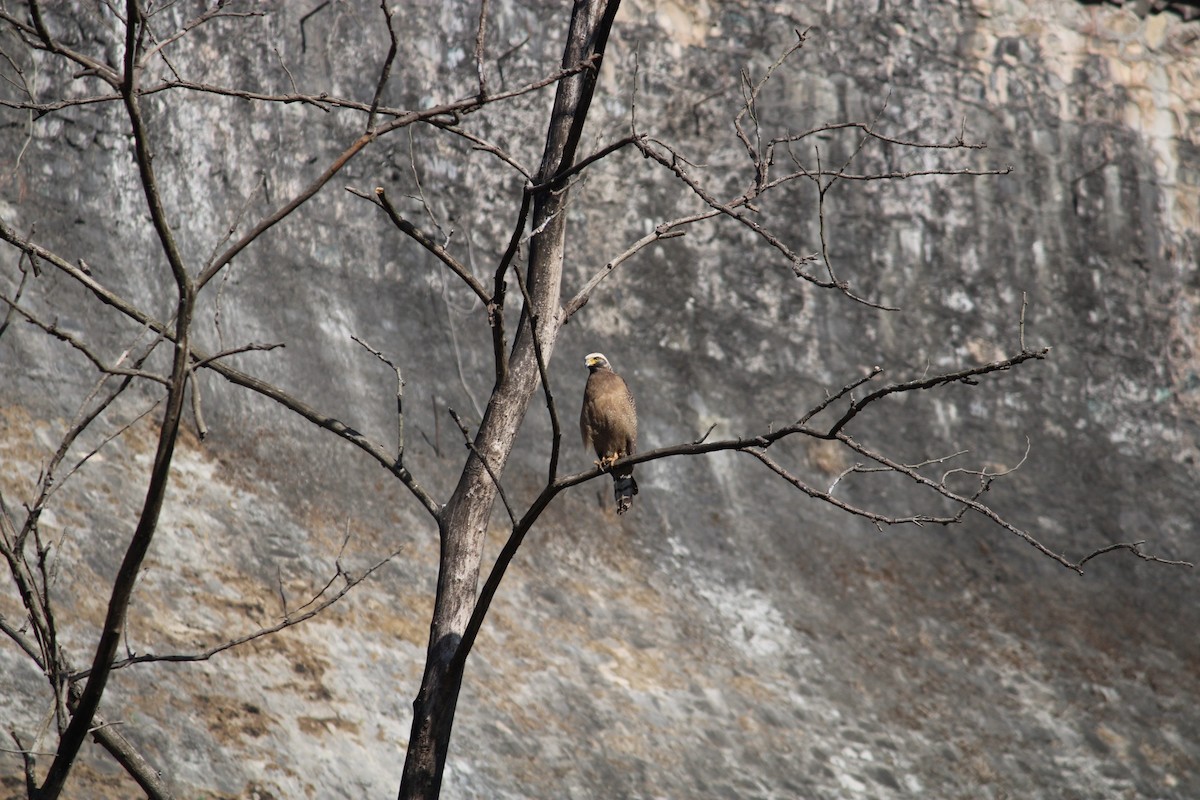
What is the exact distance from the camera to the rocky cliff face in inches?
295

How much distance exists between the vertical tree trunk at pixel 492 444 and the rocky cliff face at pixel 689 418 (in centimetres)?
228

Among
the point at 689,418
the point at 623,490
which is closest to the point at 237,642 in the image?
the point at 623,490

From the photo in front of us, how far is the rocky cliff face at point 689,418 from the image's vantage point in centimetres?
749

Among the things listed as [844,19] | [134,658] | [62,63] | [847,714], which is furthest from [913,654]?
[62,63]

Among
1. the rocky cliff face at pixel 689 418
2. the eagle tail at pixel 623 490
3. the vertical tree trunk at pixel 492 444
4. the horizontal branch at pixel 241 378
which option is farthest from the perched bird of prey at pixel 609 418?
the horizontal branch at pixel 241 378

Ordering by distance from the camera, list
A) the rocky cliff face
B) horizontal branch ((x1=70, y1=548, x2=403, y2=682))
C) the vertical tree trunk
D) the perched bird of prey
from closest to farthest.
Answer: horizontal branch ((x1=70, y1=548, x2=403, y2=682))
the vertical tree trunk
the perched bird of prey
the rocky cliff face

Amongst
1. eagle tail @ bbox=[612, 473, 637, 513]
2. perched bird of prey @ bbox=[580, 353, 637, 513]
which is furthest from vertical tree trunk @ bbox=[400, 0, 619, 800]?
perched bird of prey @ bbox=[580, 353, 637, 513]

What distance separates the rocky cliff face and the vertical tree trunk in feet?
7.46

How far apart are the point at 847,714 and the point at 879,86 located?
6.58 m

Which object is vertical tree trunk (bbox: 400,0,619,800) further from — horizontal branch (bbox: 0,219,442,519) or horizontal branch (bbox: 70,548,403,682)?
horizontal branch (bbox: 70,548,403,682)

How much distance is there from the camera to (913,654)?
9984 mm

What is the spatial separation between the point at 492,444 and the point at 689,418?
256 inches

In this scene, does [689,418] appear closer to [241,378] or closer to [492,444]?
[492,444]

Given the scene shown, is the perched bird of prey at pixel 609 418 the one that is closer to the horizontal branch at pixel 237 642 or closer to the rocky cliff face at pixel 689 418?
the rocky cliff face at pixel 689 418
